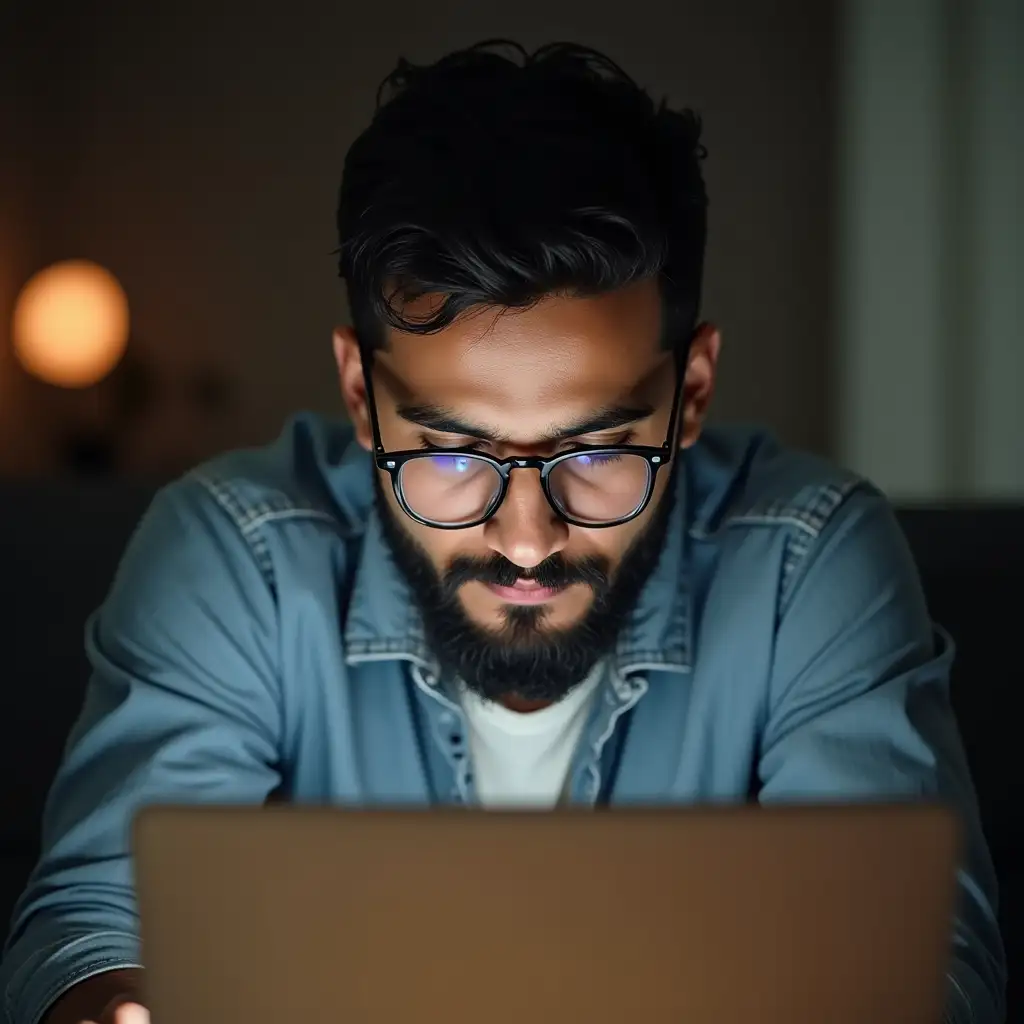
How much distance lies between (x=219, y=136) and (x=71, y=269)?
0.51 m

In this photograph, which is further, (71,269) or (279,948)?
(71,269)

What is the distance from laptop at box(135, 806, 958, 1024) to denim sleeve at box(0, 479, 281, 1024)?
0.47 metres

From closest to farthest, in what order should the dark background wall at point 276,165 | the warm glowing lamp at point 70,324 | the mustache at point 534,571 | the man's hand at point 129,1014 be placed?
the man's hand at point 129,1014 → the mustache at point 534,571 → the dark background wall at point 276,165 → the warm glowing lamp at point 70,324

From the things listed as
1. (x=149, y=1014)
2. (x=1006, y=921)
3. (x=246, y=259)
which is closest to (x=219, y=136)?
(x=246, y=259)

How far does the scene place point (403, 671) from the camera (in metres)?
1.36

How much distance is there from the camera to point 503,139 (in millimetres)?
1179

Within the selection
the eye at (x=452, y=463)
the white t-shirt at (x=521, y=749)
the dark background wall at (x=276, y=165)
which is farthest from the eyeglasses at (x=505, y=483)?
the dark background wall at (x=276, y=165)

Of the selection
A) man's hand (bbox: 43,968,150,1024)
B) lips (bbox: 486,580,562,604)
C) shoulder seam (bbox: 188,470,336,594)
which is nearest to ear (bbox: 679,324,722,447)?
lips (bbox: 486,580,562,604)

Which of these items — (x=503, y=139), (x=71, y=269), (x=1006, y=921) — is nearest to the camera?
(x=503, y=139)

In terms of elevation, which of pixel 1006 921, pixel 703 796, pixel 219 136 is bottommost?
pixel 1006 921

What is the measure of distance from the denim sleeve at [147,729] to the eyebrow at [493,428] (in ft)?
0.85

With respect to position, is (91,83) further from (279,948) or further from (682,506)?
(279,948)

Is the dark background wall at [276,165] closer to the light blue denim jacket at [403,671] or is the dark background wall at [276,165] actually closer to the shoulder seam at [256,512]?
the light blue denim jacket at [403,671]

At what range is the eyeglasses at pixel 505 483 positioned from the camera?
45.3 inches
